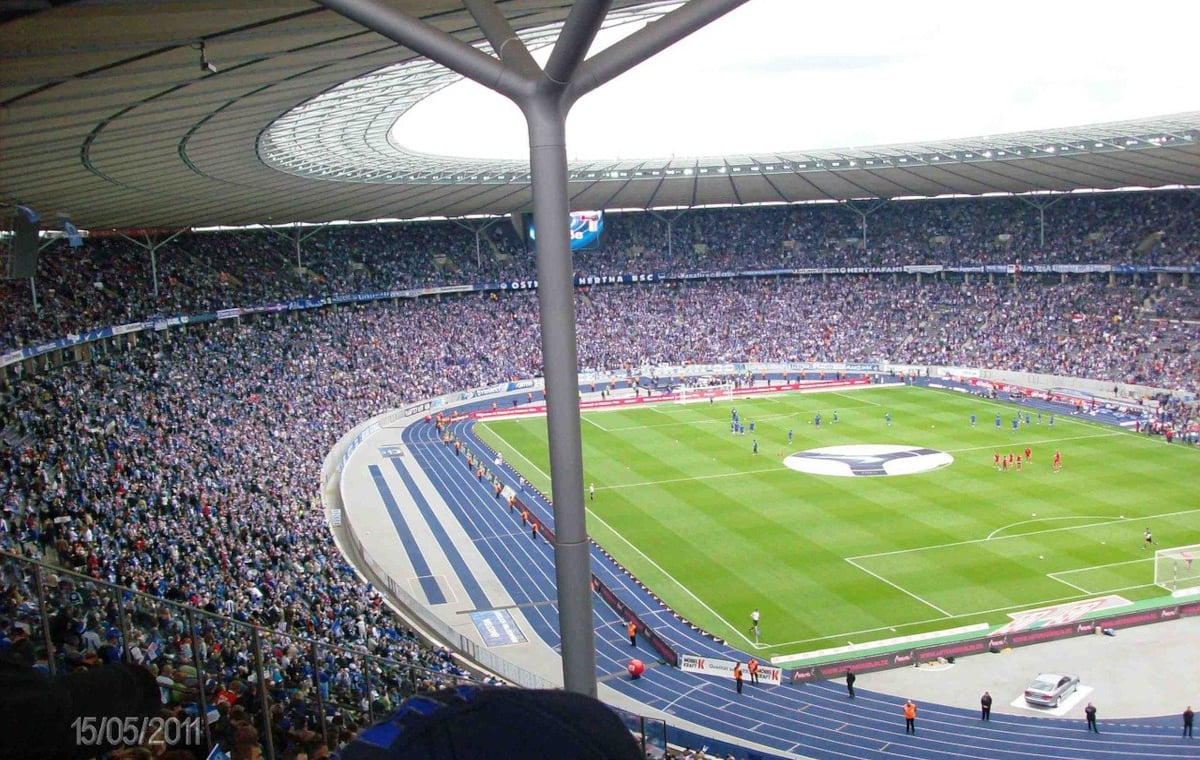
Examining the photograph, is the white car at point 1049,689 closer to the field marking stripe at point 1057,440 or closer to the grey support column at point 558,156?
the grey support column at point 558,156

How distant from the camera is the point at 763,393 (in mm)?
56500

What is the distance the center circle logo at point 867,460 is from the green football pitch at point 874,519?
58cm

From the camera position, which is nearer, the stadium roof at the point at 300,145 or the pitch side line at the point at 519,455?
the stadium roof at the point at 300,145

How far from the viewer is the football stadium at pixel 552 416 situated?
26.7 feet

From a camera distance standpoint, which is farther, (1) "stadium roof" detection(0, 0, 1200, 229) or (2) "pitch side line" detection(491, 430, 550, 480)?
(2) "pitch side line" detection(491, 430, 550, 480)

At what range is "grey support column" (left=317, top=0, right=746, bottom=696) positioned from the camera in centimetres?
493

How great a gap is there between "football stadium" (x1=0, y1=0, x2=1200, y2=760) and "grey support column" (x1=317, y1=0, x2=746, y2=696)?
2 centimetres

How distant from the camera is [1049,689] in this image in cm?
2117

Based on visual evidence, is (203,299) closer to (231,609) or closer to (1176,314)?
(231,609)

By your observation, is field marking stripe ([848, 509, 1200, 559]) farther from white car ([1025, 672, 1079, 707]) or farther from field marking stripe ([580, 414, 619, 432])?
field marking stripe ([580, 414, 619, 432])

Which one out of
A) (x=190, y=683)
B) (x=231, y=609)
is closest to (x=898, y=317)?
(x=231, y=609)

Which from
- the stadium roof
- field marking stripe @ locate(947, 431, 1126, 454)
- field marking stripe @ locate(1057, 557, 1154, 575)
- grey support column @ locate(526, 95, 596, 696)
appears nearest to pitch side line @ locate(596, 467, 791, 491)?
field marking stripe @ locate(947, 431, 1126, 454)

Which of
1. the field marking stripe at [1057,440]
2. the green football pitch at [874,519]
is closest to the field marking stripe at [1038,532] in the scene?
the green football pitch at [874,519]

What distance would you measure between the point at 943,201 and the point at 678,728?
56.3 m
